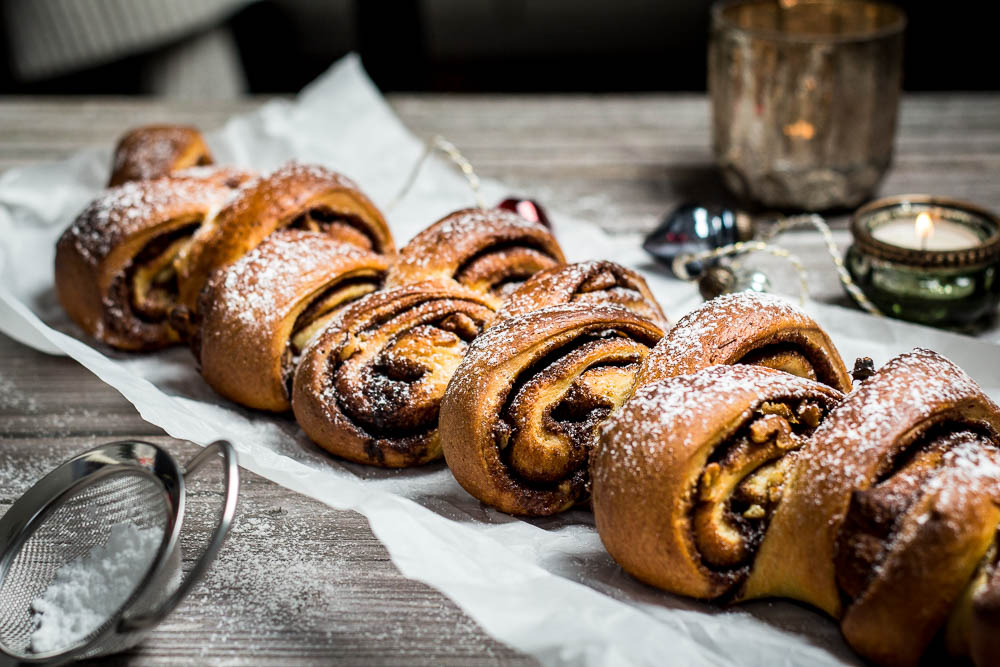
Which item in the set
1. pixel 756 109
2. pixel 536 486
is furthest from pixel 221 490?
pixel 756 109

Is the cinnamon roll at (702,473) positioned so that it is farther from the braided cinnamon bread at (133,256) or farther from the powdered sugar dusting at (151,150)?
the powdered sugar dusting at (151,150)

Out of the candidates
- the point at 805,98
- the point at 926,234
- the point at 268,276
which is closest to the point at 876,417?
the point at 926,234

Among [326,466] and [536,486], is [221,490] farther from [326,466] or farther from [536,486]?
[536,486]

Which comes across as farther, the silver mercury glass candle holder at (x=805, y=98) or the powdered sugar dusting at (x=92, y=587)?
the silver mercury glass candle holder at (x=805, y=98)

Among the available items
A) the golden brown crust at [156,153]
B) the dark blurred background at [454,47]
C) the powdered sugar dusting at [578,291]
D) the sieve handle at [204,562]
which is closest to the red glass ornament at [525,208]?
the powdered sugar dusting at [578,291]

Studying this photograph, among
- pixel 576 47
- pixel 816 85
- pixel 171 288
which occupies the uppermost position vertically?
pixel 816 85

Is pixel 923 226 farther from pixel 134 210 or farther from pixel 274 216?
pixel 134 210
